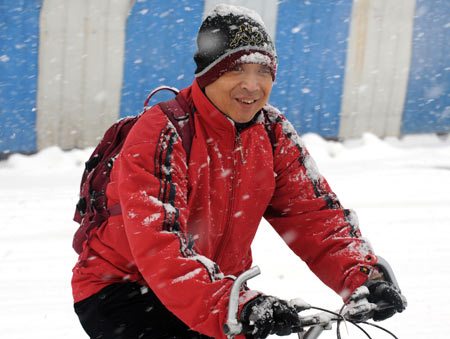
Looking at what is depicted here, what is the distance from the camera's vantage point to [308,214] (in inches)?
91.7

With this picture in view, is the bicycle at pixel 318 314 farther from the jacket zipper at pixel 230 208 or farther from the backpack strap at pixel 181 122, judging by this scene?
the backpack strap at pixel 181 122

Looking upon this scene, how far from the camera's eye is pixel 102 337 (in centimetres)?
210

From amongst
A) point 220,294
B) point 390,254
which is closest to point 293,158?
point 220,294

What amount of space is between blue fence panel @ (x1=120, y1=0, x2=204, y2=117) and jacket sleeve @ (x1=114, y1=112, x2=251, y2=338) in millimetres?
Answer: 5453

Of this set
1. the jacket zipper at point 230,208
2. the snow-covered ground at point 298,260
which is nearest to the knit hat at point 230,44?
the jacket zipper at point 230,208

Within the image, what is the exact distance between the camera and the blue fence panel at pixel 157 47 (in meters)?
7.26

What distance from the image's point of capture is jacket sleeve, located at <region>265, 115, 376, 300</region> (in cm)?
225

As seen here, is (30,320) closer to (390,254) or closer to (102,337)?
(102,337)

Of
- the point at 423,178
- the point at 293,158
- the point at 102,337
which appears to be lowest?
the point at 423,178

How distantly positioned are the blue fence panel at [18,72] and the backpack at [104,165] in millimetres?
5015

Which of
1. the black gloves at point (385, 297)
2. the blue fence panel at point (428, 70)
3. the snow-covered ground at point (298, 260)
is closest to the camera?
the black gloves at point (385, 297)

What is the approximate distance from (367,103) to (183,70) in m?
2.74

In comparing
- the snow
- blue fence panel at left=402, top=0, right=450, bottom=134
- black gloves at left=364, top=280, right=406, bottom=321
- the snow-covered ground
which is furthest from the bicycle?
blue fence panel at left=402, top=0, right=450, bottom=134

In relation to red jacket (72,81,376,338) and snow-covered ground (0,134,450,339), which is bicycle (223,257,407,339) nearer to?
red jacket (72,81,376,338)
